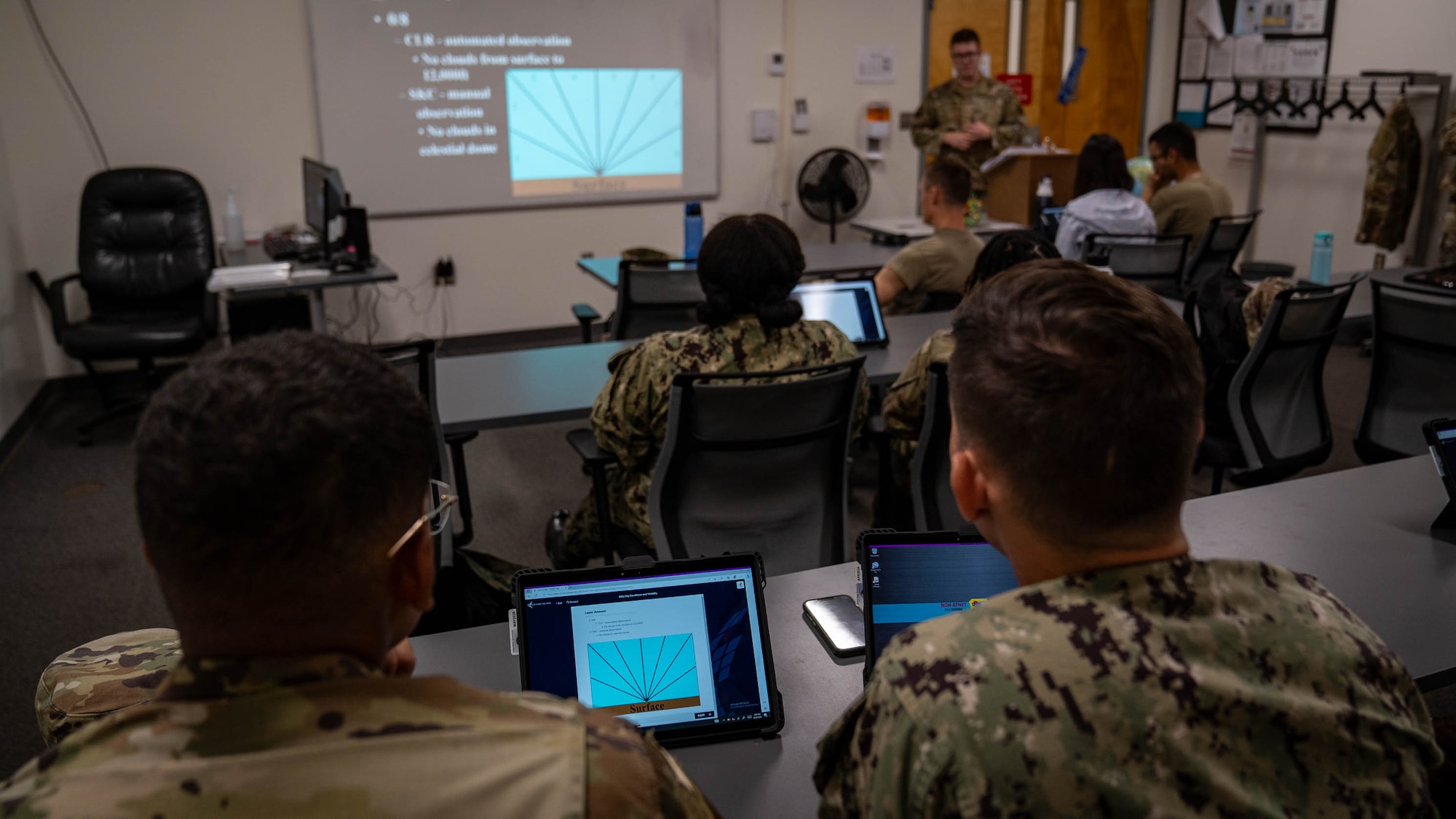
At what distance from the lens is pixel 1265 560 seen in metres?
1.66

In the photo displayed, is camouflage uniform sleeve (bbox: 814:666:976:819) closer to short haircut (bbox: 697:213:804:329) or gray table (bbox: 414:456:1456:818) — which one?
gray table (bbox: 414:456:1456:818)

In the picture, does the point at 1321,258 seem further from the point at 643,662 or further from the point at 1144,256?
the point at 643,662

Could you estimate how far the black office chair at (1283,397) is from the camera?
2902 millimetres

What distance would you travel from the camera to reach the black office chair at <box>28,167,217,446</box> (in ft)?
15.2

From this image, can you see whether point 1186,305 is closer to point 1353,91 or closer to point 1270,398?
point 1270,398

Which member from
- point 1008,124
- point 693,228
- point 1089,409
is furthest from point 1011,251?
Answer: point 1008,124

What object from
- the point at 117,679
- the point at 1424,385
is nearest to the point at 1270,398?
the point at 1424,385

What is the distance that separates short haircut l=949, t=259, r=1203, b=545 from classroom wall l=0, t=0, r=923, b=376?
5.25m

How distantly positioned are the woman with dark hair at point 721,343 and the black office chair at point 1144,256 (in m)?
2.22

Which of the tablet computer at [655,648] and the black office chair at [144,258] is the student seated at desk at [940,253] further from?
the black office chair at [144,258]

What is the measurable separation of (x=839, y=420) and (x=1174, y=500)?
1476 millimetres

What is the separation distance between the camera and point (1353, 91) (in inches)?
243

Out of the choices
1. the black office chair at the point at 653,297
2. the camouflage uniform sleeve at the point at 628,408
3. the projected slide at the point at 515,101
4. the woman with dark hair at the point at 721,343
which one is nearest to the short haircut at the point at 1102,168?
the black office chair at the point at 653,297

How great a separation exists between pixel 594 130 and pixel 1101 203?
9.45 feet
